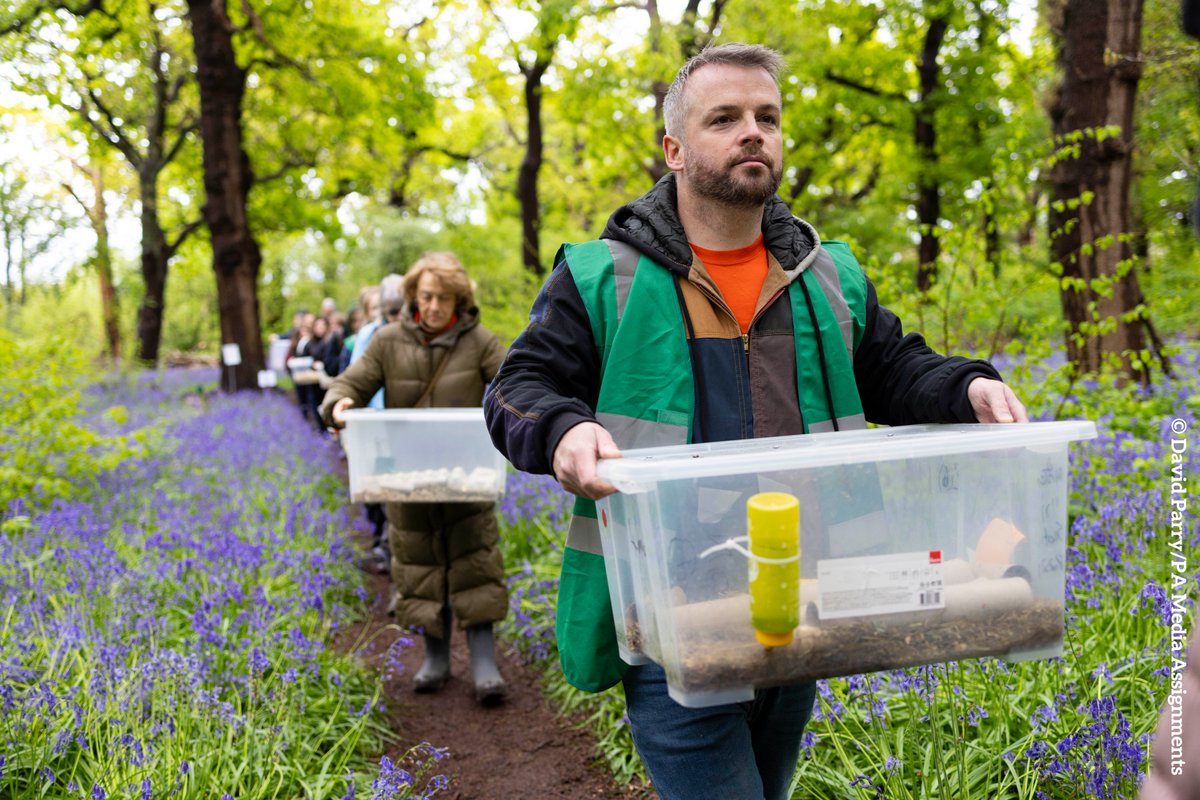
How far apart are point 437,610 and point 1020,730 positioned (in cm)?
274

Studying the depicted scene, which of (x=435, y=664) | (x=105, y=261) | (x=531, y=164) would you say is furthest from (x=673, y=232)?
(x=105, y=261)

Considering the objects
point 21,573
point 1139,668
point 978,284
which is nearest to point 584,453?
point 1139,668

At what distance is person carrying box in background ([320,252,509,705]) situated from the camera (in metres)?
4.66

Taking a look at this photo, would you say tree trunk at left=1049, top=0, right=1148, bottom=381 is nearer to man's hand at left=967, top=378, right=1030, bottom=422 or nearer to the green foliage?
man's hand at left=967, top=378, right=1030, bottom=422

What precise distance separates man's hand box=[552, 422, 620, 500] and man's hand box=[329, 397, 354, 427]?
2658mm

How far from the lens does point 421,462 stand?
4449 mm

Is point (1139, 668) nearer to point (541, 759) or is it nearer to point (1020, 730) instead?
point (1020, 730)

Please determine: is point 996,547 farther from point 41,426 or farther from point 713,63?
point 41,426

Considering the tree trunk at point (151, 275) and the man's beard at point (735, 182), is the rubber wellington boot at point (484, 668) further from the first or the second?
the tree trunk at point (151, 275)

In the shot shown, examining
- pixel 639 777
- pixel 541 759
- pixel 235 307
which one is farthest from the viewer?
pixel 235 307

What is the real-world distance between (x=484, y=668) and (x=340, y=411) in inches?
57.5

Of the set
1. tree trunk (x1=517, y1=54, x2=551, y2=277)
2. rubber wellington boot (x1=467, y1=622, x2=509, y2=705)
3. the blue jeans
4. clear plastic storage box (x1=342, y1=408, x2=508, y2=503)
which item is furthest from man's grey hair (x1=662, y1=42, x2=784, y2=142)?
tree trunk (x1=517, y1=54, x2=551, y2=277)

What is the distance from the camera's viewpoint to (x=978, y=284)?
18.0 ft

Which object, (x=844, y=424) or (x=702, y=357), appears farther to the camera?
(x=844, y=424)
